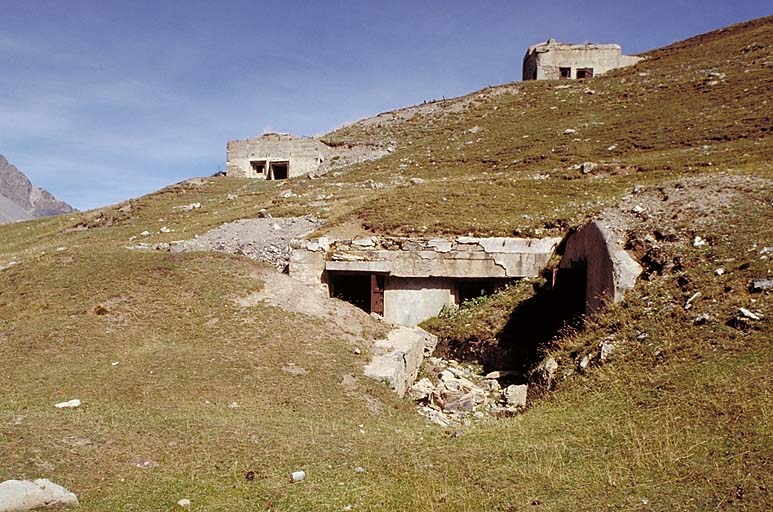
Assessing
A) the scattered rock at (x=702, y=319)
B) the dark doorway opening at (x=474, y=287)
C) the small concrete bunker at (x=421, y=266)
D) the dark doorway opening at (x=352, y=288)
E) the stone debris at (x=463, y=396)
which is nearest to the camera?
the scattered rock at (x=702, y=319)

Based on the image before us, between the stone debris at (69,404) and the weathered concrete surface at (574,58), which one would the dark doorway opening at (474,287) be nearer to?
the stone debris at (69,404)

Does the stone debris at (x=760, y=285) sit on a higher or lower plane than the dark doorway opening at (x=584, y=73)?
lower

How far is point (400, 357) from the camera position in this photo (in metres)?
11.5

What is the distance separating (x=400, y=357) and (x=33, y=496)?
A: 7430 mm

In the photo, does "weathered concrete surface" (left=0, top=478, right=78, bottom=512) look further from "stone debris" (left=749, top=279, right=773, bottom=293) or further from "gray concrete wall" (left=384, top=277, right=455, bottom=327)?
"gray concrete wall" (left=384, top=277, right=455, bottom=327)

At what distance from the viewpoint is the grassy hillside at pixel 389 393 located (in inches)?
215

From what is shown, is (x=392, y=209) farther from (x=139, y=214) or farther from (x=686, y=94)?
(x=686, y=94)

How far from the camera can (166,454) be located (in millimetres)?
6504

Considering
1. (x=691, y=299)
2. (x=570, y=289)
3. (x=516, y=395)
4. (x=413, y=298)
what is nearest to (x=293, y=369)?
(x=516, y=395)

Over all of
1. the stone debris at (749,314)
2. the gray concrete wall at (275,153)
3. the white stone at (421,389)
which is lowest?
the white stone at (421,389)

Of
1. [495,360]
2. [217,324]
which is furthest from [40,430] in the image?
[495,360]

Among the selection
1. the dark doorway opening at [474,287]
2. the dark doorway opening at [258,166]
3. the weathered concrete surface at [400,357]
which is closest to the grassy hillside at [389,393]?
the weathered concrete surface at [400,357]

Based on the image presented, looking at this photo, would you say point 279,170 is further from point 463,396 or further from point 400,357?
point 463,396

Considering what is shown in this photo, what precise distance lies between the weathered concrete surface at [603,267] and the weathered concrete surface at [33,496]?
8807 millimetres
